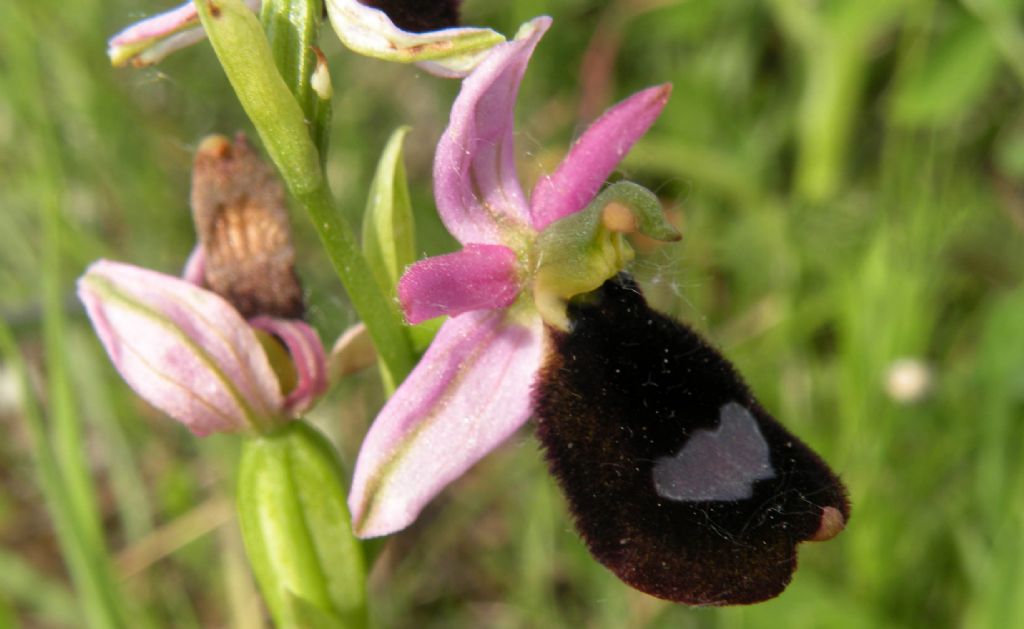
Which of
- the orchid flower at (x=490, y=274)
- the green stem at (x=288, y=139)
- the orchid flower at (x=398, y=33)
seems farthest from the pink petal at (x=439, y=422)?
the orchid flower at (x=398, y=33)

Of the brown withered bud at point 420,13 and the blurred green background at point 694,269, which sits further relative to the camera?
the blurred green background at point 694,269

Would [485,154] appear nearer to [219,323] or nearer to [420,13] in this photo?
[420,13]

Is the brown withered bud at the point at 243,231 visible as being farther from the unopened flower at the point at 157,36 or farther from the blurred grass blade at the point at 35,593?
the blurred grass blade at the point at 35,593

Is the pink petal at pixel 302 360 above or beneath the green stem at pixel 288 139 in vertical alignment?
beneath

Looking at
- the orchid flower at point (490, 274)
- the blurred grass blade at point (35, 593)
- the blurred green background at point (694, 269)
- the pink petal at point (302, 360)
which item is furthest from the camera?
the blurred grass blade at point (35, 593)

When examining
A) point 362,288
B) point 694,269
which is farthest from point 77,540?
point 694,269

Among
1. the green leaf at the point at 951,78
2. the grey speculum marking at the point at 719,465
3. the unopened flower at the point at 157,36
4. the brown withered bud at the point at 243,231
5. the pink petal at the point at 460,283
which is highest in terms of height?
the unopened flower at the point at 157,36
